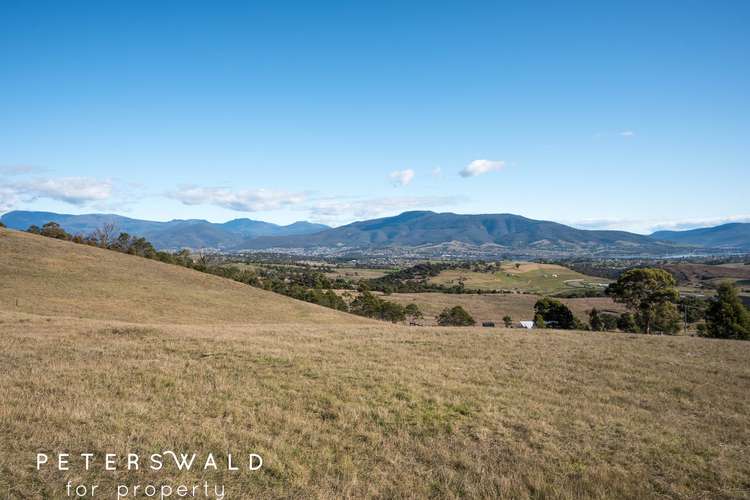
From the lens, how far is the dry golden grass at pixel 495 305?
112 meters

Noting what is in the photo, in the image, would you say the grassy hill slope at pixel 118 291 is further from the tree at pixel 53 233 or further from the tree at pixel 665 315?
the tree at pixel 665 315

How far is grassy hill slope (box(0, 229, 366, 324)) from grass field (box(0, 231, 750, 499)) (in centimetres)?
1567

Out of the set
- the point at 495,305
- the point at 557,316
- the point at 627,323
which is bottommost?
the point at 495,305

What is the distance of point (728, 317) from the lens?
192 ft

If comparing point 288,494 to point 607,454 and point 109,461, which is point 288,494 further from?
point 607,454

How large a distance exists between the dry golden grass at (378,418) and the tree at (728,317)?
161ft

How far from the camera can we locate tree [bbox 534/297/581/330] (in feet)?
282

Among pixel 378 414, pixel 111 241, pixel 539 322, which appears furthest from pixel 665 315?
pixel 111 241

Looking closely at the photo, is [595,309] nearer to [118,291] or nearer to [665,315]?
[665,315]

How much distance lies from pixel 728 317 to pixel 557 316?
3086cm

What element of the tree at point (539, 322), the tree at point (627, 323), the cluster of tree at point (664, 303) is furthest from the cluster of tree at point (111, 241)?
the tree at point (627, 323)

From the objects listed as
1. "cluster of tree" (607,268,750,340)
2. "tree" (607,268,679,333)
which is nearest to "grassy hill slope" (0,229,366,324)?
"tree" (607,268,679,333)

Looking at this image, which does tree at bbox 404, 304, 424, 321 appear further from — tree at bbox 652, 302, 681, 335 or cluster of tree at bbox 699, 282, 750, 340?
cluster of tree at bbox 699, 282, 750, 340

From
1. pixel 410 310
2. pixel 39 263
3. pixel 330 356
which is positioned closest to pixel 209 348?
pixel 330 356
